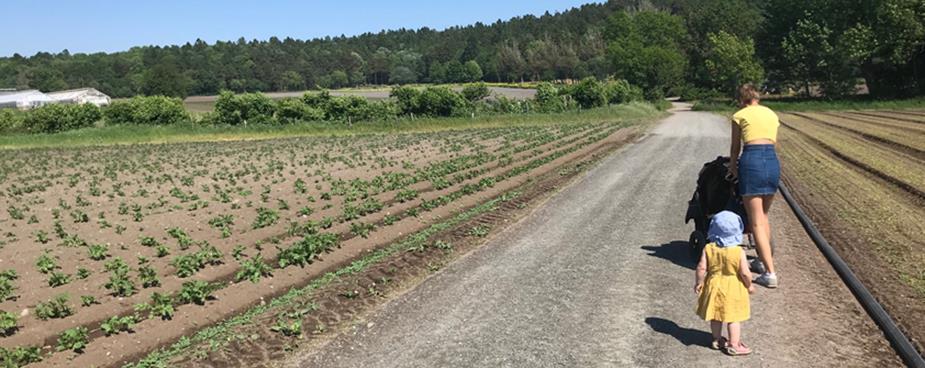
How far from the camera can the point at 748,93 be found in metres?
7.29

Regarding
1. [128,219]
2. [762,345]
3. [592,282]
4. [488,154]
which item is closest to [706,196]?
[592,282]

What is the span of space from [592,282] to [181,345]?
478 centimetres

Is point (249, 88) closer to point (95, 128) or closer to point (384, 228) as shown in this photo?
point (95, 128)

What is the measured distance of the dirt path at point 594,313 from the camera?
5789mm

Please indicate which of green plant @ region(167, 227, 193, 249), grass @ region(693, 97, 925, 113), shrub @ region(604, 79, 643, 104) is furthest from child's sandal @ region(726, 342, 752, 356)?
grass @ region(693, 97, 925, 113)

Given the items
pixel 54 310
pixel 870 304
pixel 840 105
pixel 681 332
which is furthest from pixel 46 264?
pixel 840 105

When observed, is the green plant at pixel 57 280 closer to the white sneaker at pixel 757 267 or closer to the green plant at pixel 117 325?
the green plant at pixel 117 325

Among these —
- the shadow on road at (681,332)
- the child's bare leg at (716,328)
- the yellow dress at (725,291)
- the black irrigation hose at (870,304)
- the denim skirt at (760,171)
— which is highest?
the denim skirt at (760,171)

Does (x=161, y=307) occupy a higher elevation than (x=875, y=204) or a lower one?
higher

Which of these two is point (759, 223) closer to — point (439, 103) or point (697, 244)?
point (697, 244)

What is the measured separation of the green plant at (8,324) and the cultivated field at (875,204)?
29.9 feet

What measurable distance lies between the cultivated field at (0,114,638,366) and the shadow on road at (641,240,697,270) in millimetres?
4484

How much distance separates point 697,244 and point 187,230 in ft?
30.6

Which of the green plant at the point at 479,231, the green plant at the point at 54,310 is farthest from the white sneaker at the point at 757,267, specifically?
the green plant at the point at 54,310
